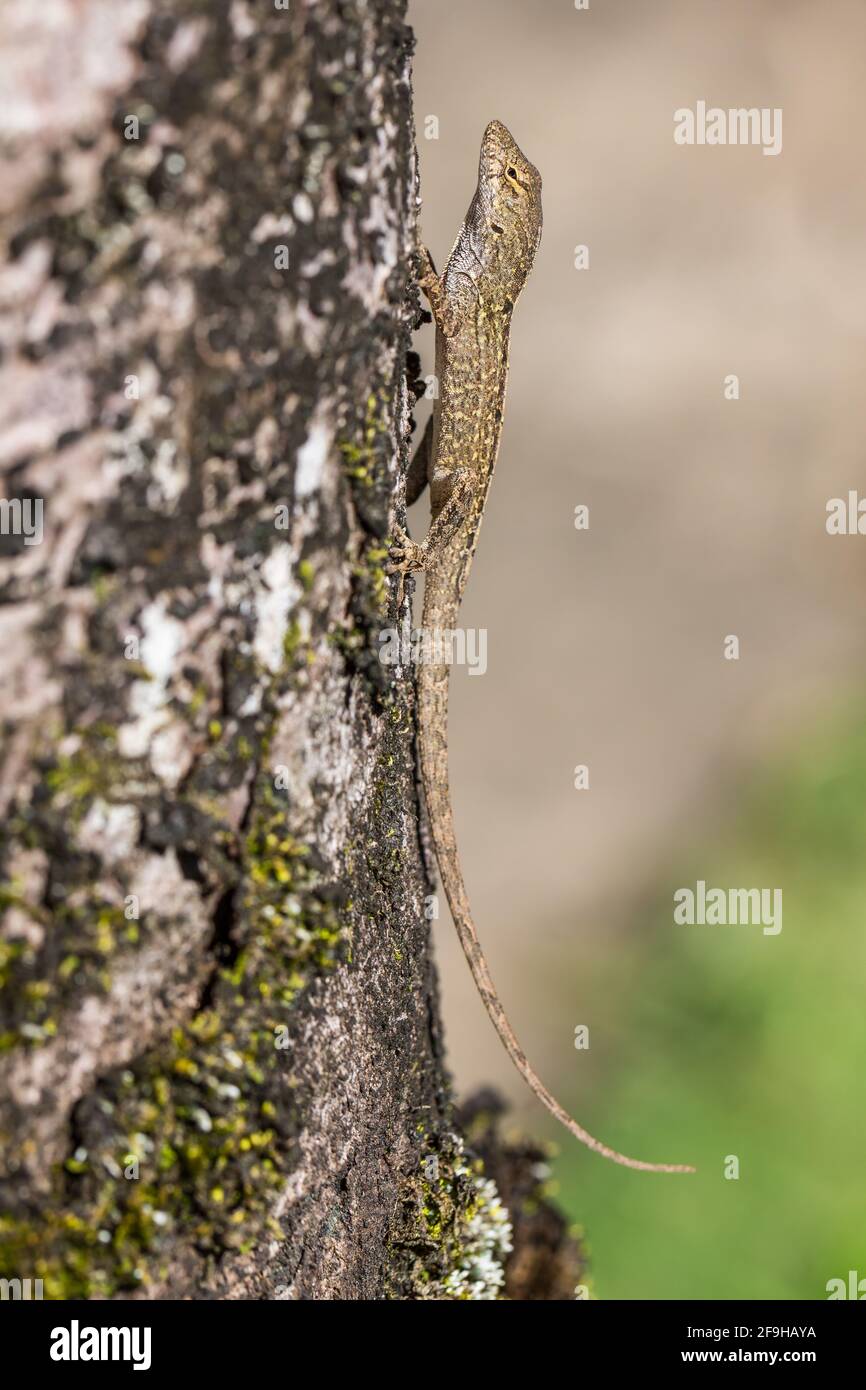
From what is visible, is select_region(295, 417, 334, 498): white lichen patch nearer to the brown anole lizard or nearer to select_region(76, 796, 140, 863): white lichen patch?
select_region(76, 796, 140, 863): white lichen patch

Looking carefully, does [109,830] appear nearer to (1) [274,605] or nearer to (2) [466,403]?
(1) [274,605]

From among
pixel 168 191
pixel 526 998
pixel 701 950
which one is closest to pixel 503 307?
pixel 168 191

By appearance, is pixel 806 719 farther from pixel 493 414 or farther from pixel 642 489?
pixel 493 414

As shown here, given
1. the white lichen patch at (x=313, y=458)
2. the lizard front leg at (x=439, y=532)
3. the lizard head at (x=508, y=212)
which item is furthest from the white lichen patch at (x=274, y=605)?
the lizard head at (x=508, y=212)

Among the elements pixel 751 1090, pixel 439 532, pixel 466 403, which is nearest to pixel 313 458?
pixel 439 532

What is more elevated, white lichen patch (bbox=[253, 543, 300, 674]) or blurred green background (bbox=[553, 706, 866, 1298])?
white lichen patch (bbox=[253, 543, 300, 674])

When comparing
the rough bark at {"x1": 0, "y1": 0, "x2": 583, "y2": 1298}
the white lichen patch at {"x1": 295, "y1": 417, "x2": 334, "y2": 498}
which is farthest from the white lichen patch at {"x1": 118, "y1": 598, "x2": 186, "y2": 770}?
the white lichen patch at {"x1": 295, "y1": 417, "x2": 334, "y2": 498}

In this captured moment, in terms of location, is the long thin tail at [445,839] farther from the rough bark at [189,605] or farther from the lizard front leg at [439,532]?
the rough bark at [189,605]
